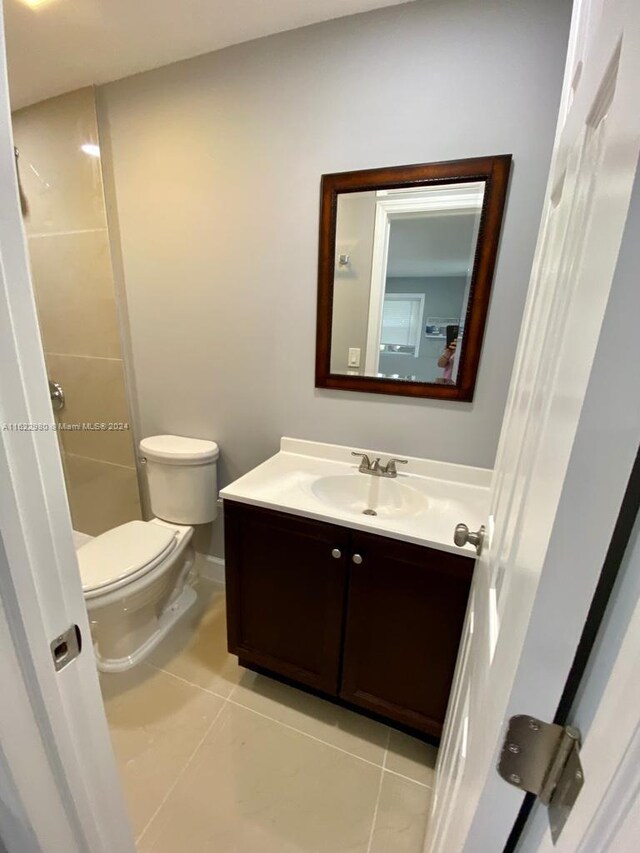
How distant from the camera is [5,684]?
0.45 meters

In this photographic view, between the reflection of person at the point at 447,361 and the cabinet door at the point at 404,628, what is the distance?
62 cm

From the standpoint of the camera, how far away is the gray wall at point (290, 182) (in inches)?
43.0

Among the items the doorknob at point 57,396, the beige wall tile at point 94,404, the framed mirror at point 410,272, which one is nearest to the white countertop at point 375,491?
the framed mirror at point 410,272

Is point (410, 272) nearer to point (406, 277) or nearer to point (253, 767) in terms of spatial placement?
point (406, 277)

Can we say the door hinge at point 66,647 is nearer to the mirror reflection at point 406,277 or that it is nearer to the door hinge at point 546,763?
Result: the door hinge at point 546,763

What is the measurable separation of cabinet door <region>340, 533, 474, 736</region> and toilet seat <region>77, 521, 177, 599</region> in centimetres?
84

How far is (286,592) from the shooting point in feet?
4.10

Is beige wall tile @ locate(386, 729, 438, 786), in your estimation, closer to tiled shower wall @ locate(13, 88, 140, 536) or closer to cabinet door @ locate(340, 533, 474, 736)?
cabinet door @ locate(340, 533, 474, 736)

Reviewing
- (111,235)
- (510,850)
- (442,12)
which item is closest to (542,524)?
(510,850)

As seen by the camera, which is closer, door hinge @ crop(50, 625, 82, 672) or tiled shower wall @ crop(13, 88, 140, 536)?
door hinge @ crop(50, 625, 82, 672)

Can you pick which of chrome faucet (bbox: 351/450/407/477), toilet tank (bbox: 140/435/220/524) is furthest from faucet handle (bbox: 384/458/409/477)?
toilet tank (bbox: 140/435/220/524)

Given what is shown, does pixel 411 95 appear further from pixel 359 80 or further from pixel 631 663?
pixel 631 663

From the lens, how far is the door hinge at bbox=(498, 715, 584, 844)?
1.00ft

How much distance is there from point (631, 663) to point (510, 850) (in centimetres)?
37
